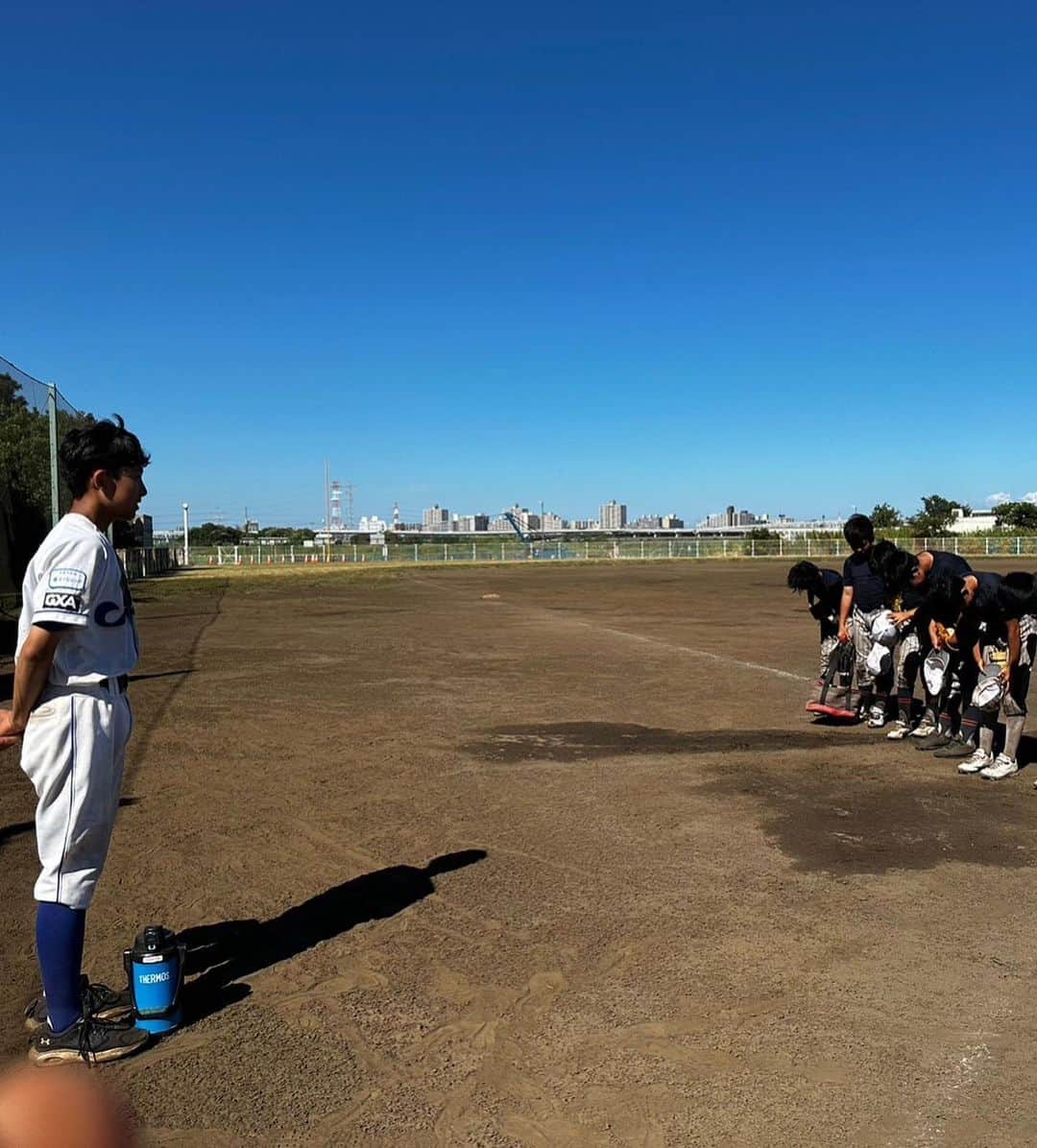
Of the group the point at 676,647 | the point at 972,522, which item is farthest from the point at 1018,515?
the point at 676,647

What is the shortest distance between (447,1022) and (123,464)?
7.88 ft

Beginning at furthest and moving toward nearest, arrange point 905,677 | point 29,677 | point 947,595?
point 905,677 → point 947,595 → point 29,677

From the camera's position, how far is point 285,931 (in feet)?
14.4

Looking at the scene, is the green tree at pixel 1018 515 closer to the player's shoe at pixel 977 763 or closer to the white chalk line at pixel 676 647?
the white chalk line at pixel 676 647

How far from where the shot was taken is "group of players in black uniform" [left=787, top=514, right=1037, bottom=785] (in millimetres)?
6859

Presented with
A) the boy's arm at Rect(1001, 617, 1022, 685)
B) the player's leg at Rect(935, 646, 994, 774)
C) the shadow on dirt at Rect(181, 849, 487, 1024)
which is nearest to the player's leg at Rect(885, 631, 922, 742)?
the player's leg at Rect(935, 646, 994, 774)

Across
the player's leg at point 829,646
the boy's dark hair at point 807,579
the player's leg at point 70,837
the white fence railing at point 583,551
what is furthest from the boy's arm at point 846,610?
the white fence railing at point 583,551

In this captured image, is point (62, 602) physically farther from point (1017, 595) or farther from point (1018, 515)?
point (1018, 515)

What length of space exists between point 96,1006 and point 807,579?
7.47 meters

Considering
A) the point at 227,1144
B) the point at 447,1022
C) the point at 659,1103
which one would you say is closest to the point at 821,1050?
→ the point at 659,1103

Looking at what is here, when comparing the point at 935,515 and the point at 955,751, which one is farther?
the point at 935,515

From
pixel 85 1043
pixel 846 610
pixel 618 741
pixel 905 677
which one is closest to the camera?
pixel 85 1043

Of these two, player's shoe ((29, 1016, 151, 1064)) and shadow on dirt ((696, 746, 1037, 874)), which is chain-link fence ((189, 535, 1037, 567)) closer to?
shadow on dirt ((696, 746, 1037, 874))

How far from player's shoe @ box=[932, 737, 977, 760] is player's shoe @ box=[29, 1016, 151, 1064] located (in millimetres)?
6593
